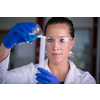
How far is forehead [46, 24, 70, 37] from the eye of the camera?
41.6 inches

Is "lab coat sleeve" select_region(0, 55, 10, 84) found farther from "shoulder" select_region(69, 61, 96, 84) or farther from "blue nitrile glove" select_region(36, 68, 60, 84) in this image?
"shoulder" select_region(69, 61, 96, 84)

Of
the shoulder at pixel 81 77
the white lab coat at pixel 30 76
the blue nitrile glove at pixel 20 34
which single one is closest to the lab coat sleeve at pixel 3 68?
the white lab coat at pixel 30 76

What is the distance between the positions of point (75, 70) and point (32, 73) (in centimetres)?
46

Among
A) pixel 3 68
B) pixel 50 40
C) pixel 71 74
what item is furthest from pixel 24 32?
pixel 71 74

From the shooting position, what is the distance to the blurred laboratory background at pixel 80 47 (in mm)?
1420

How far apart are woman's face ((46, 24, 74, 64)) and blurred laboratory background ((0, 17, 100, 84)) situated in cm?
22

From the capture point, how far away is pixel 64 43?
105 centimetres

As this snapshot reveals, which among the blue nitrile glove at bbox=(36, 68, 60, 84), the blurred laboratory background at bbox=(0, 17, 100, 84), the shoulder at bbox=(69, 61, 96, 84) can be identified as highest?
the blurred laboratory background at bbox=(0, 17, 100, 84)

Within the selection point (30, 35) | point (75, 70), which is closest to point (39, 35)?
point (30, 35)

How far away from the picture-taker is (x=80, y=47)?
1.72 meters

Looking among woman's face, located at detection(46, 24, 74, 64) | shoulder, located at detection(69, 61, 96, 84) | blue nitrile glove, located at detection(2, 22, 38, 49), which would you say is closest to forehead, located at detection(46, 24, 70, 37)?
woman's face, located at detection(46, 24, 74, 64)

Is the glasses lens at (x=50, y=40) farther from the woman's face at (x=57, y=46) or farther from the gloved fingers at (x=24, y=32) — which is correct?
the gloved fingers at (x=24, y=32)

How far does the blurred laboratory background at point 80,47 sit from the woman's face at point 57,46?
0.22m

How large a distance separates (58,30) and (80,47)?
0.78 metres
